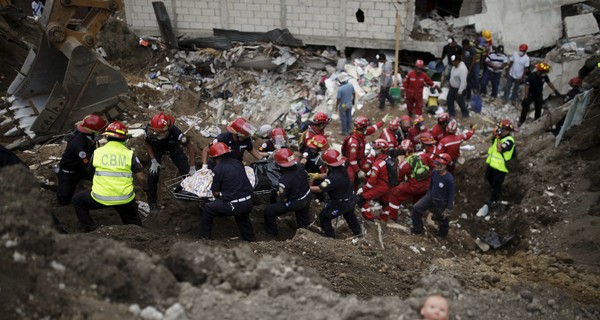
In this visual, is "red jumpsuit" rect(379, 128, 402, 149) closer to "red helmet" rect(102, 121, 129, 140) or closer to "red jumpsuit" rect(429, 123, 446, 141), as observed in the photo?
"red jumpsuit" rect(429, 123, 446, 141)

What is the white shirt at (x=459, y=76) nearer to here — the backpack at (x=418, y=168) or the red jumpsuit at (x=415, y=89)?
the red jumpsuit at (x=415, y=89)

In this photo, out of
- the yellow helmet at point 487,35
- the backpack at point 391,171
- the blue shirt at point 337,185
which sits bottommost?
the backpack at point 391,171

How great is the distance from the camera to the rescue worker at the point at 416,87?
36.6 feet

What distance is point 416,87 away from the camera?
1120 cm

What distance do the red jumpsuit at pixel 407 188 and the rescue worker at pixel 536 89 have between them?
423 centimetres

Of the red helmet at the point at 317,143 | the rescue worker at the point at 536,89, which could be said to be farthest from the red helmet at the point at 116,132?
the rescue worker at the point at 536,89

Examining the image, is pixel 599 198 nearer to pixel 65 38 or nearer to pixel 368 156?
pixel 368 156

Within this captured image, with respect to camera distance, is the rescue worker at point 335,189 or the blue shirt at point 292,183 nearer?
the blue shirt at point 292,183

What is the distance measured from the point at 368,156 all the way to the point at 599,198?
12.4ft

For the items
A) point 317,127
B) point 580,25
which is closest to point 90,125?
point 317,127

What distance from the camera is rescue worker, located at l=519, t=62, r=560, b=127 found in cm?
1089

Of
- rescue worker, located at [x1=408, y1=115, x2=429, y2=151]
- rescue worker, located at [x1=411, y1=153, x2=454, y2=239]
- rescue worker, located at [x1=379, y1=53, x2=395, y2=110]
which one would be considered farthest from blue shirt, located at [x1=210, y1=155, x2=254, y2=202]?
rescue worker, located at [x1=379, y1=53, x2=395, y2=110]

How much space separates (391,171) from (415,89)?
3.75 meters

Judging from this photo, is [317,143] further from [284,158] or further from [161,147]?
[161,147]
